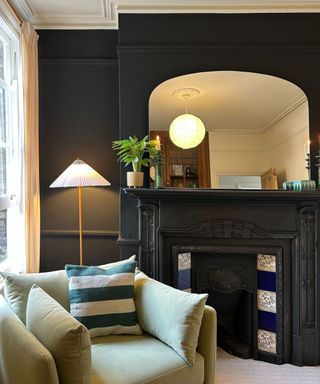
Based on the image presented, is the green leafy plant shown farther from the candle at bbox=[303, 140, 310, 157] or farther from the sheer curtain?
the candle at bbox=[303, 140, 310, 157]

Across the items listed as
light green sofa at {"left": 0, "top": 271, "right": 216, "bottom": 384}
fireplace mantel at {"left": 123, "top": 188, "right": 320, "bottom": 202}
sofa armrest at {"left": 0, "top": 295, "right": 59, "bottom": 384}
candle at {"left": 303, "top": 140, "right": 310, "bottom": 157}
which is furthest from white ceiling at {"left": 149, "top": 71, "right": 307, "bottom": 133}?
sofa armrest at {"left": 0, "top": 295, "right": 59, "bottom": 384}

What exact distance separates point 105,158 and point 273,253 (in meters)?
1.61

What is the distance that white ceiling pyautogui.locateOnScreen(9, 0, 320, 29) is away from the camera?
2.50 metres

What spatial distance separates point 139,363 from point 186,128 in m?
1.70

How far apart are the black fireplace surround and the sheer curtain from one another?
0.82 metres

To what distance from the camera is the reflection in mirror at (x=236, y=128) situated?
2.56 m

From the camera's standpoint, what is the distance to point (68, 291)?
1.94 metres

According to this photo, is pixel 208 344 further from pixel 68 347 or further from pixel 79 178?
pixel 79 178

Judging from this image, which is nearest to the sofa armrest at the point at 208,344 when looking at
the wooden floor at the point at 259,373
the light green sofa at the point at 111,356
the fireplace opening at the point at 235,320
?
the light green sofa at the point at 111,356

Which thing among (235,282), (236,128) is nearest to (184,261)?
(235,282)

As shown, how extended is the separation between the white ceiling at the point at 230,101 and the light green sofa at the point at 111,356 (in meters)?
1.40

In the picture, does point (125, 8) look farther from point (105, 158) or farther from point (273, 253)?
point (273, 253)

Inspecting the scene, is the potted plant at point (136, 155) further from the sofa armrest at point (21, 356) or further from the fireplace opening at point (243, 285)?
the sofa armrest at point (21, 356)

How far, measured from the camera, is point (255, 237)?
7.96ft
